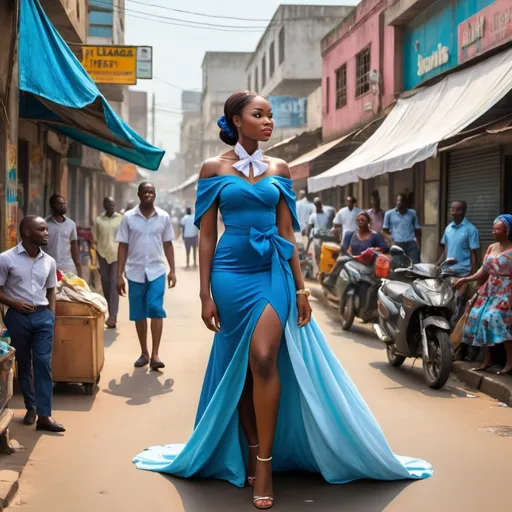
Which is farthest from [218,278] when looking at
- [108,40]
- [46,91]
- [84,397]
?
[108,40]

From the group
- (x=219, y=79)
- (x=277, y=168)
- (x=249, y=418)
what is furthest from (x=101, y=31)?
(x=219, y=79)

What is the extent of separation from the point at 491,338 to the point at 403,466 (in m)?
3.25

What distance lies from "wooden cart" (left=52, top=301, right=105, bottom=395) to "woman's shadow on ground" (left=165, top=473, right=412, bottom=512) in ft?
7.74

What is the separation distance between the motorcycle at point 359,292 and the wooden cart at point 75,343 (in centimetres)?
473

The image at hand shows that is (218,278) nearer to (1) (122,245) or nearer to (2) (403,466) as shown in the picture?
(2) (403,466)

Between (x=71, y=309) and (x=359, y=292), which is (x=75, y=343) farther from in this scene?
(x=359, y=292)

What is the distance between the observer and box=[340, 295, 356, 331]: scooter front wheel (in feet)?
35.1

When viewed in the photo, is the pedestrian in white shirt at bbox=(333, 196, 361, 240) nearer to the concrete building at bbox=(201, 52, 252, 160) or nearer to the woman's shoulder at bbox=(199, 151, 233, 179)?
the woman's shoulder at bbox=(199, 151, 233, 179)

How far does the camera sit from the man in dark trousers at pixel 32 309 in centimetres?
540

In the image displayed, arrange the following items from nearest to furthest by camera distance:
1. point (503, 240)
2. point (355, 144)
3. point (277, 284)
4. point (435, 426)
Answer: point (277, 284) < point (435, 426) < point (503, 240) < point (355, 144)

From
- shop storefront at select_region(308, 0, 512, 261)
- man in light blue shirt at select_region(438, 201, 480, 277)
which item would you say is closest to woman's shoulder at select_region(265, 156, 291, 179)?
shop storefront at select_region(308, 0, 512, 261)

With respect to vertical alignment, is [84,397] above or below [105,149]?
below

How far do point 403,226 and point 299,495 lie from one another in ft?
27.4

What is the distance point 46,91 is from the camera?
22.8 ft
